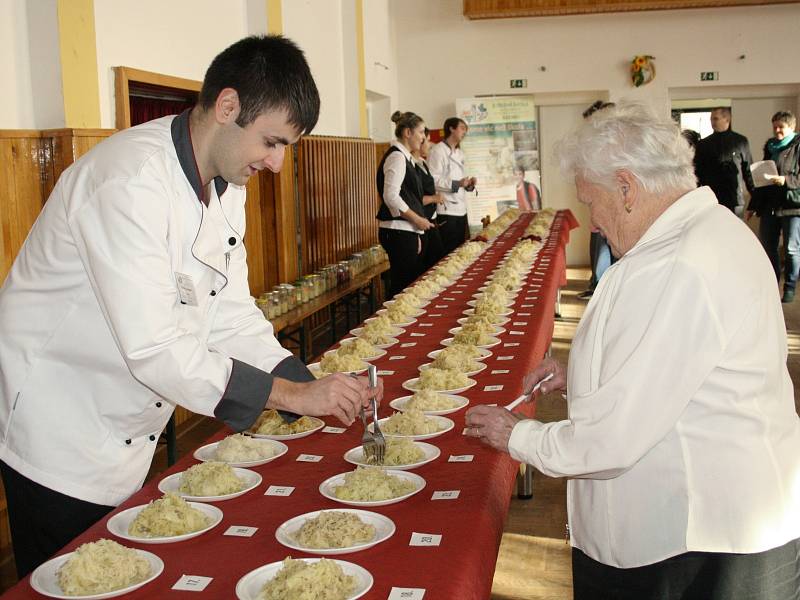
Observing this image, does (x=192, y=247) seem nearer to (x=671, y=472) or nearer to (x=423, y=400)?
(x=423, y=400)

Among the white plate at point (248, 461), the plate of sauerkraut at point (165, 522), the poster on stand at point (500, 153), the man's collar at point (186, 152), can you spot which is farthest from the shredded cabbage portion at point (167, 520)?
the poster on stand at point (500, 153)

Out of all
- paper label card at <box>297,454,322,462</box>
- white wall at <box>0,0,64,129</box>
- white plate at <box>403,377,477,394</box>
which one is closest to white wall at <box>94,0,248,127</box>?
white wall at <box>0,0,64,129</box>

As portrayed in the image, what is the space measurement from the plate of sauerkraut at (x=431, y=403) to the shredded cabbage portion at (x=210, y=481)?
72cm

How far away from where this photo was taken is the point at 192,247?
6.66 feet

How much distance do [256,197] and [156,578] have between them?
568 centimetres

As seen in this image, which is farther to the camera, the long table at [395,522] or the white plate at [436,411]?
the white plate at [436,411]

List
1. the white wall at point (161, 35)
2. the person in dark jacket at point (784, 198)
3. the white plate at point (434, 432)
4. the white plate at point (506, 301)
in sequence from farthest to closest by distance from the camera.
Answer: the person in dark jacket at point (784, 198), the white wall at point (161, 35), the white plate at point (506, 301), the white plate at point (434, 432)

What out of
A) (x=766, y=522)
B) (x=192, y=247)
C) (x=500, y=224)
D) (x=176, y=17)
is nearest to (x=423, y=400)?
(x=192, y=247)

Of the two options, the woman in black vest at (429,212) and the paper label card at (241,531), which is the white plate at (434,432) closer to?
the paper label card at (241,531)

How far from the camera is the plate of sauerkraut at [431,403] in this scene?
104 inches

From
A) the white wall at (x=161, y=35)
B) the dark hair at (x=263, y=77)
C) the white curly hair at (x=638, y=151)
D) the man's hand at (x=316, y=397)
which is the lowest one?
the man's hand at (x=316, y=397)

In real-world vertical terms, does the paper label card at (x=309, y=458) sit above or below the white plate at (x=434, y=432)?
below

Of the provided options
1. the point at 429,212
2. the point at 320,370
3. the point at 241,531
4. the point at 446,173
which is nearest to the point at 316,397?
the point at 241,531

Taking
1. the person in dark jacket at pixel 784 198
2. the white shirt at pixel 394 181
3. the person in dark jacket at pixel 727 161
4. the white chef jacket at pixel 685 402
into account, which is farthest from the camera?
the person in dark jacket at pixel 727 161
